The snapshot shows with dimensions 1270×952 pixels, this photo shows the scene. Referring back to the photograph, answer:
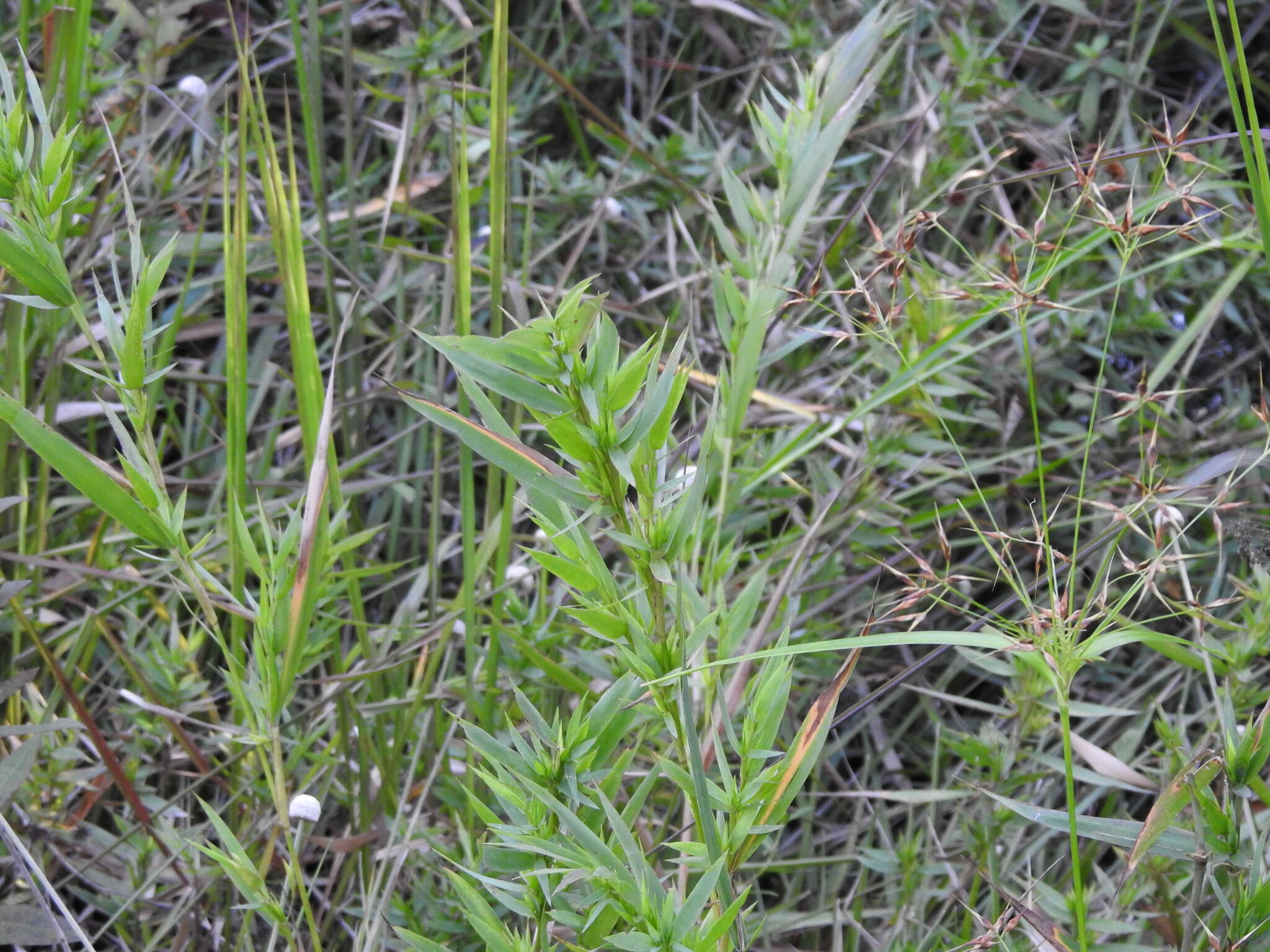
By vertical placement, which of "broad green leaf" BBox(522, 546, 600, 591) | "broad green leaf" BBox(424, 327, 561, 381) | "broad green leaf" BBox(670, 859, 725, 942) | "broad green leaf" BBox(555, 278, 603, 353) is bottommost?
"broad green leaf" BBox(670, 859, 725, 942)

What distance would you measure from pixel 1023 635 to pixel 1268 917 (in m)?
0.21

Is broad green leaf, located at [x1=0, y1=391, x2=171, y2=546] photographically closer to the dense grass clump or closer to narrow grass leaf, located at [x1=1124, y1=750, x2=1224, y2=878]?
the dense grass clump

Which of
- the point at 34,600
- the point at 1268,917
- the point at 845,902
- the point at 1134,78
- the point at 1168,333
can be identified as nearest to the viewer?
the point at 1268,917

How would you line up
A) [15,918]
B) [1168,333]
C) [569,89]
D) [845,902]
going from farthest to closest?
[1168,333], [569,89], [845,902], [15,918]

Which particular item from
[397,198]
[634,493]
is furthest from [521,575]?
[397,198]

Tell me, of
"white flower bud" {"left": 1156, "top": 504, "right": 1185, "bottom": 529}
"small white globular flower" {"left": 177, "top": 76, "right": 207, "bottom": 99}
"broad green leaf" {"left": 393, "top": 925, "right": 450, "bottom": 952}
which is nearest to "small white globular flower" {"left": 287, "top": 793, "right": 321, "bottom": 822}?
"broad green leaf" {"left": 393, "top": 925, "right": 450, "bottom": 952}

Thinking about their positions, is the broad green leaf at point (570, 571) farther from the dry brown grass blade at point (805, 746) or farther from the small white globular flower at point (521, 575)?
the small white globular flower at point (521, 575)

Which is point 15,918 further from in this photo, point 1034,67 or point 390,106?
point 1034,67

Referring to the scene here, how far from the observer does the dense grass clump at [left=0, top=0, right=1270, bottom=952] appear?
2.20ft

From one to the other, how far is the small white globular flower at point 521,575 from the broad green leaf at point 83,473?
54cm

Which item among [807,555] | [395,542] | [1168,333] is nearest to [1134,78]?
[1168,333]

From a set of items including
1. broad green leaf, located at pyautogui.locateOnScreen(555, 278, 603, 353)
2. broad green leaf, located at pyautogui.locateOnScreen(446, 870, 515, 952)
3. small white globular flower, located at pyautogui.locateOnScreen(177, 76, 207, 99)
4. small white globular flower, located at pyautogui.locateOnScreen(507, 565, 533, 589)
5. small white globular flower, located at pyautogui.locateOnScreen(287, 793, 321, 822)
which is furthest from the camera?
small white globular flower, located at pyautogui.locateOnScreen(177, 76, 207, 99)

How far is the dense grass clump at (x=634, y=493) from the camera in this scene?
0.67 metres

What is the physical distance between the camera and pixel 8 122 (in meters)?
0.72
